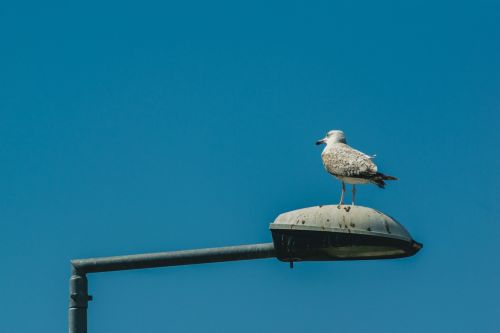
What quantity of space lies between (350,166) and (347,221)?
5.37 m

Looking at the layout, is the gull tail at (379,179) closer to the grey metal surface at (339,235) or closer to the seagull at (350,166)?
the seagull at (350,166)

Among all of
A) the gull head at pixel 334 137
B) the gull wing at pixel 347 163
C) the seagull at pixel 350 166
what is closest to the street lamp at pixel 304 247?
the seagull at pixel 350 166

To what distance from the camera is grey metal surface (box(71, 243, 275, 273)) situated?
6238 millimetres

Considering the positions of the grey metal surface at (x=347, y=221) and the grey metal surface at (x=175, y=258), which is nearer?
the grey metal surface at (x=347, y=221)

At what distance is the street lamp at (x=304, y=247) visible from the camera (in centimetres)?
591

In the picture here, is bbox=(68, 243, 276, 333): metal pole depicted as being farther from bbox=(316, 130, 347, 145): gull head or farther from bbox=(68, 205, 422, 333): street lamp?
bbox=(316, 130, 347, 145): gull head

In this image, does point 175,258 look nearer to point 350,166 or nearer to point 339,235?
point 339,235

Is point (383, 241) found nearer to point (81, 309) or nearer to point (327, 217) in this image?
point (327, 217)

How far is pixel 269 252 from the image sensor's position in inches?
252

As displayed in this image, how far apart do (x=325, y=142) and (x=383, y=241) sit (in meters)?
7.46

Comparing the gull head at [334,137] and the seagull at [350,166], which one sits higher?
the gull head at [334,137]

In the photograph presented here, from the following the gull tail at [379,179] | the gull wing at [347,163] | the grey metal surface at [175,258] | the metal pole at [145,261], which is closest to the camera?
the metal pole at [145,261]

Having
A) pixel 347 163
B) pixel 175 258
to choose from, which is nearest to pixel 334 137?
pixel 347 163

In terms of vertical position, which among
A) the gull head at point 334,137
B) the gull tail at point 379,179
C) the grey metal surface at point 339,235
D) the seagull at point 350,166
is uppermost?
the gull head at point 334,137
